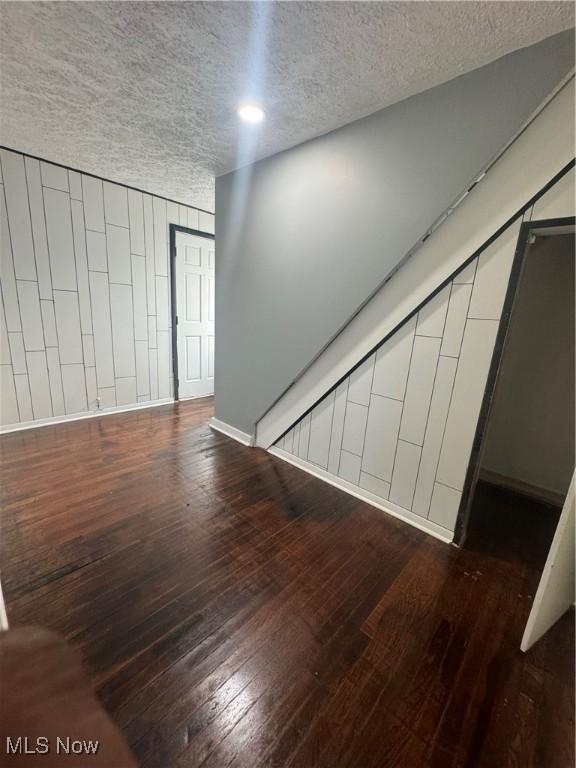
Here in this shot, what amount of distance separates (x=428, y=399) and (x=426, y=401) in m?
0.02

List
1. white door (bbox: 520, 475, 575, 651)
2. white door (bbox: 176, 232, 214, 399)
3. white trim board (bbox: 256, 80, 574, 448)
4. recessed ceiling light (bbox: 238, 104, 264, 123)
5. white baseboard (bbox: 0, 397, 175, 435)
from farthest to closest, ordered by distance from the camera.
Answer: white door (bbox: 176, 232, 214, 399), white baseboard (bbox: 0, 397, 175, 435), recessed ceiling light (bbox: 238, 104, 264, 123), white trim board (bbox: 256, 80, 574, 448), white door (bbox: 520, 475, 575, 651)

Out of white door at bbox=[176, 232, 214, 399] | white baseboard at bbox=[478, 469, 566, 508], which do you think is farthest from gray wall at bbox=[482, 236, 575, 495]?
Answer: white door at bbox=[176, 232, 214, 399]

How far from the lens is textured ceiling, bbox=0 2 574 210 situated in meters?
1.30

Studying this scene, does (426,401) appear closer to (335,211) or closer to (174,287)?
(335,211)

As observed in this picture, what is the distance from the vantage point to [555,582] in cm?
129

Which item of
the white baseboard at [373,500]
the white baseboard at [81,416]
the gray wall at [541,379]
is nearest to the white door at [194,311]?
the white baseboard at [81,416]

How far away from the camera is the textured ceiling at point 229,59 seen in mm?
1299

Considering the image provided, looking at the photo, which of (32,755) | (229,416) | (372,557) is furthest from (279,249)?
(32,755)

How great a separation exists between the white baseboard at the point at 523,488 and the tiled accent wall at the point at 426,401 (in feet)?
3.47

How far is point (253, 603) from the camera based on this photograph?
4.91 feet

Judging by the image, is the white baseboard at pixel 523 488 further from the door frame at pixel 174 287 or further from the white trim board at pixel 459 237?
the door frame at pixel 174 287

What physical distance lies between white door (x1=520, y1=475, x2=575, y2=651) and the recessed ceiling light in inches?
101
